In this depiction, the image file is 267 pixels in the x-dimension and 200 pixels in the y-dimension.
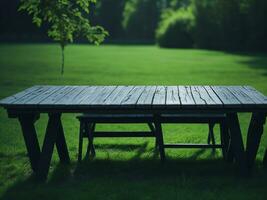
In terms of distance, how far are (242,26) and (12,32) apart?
42419 millimetres

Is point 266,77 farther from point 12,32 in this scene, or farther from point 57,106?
point 12,32

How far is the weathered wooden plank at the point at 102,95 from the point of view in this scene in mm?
4766

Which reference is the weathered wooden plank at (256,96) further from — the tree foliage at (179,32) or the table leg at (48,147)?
the tree foliage at (179,32)

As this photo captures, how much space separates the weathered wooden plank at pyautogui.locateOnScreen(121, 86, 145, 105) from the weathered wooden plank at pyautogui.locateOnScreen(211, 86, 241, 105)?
3.21ft

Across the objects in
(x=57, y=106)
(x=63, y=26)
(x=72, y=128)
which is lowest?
(x=72, y=128)

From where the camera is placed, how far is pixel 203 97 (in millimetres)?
5020

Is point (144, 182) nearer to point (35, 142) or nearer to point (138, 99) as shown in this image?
point (138, 99)

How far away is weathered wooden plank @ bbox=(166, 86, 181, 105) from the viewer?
15.5 ft

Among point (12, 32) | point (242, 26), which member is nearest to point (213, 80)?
point (242, 26)

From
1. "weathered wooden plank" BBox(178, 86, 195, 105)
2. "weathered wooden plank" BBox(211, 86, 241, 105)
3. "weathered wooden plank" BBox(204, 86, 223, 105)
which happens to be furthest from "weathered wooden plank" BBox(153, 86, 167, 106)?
"weathered wooden plank" BBox(211, 86, 241, 105)

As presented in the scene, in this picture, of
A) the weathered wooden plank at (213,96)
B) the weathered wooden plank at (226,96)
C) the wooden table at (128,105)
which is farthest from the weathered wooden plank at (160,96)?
the weathered wooden plank at (226,96)

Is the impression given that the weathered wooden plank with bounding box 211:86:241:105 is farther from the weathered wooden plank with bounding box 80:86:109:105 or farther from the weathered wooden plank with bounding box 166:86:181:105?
the weathered wooden plank with bounding box 80:86:109:105

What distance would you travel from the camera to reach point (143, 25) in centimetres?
8250

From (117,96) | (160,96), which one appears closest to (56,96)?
(117,96)
